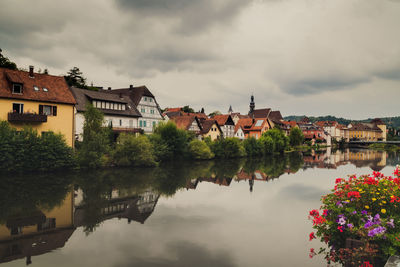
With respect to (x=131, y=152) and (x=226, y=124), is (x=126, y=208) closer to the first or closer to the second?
(x=131, y=152)

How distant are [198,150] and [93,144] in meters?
19.3

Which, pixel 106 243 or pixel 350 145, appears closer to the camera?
pixel 106 243

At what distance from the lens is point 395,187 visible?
8344 millimetres

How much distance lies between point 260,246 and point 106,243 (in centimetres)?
616

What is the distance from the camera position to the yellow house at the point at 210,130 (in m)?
66.9

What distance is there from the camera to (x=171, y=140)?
4444cm

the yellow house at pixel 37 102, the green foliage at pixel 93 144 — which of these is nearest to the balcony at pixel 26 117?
the yellow house at pixel 37 102

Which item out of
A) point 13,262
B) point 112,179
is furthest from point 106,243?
point 112,179

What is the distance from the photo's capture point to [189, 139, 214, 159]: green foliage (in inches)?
1868

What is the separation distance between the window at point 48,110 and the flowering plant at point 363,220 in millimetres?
33844

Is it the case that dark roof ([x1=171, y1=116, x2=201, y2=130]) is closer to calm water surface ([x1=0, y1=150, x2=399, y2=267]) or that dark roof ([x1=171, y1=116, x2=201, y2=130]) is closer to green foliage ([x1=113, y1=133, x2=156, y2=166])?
green foliage ([x1=113, y1=133, x2=156, y2=166])

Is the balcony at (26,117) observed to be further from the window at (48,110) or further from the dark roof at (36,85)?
the dark roof at (36,85)

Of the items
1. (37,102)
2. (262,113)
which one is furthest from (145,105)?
(262,113)

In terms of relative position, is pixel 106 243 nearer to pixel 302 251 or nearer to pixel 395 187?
pixel 302 251
